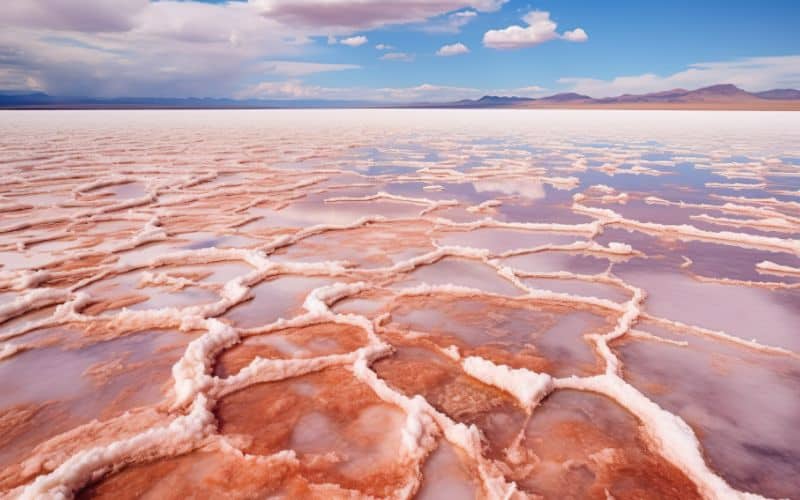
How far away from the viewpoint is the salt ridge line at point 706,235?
4125 mm

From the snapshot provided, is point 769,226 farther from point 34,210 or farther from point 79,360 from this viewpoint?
point 34,210

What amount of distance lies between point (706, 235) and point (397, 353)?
3741mm

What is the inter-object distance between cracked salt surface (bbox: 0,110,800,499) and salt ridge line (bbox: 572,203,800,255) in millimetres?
30

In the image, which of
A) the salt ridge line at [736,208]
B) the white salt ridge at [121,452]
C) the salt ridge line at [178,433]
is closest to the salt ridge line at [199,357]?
the salt ridge line at [178,433]

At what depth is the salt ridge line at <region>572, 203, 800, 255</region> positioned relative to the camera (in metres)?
4.12

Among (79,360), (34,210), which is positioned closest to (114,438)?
(79,360)

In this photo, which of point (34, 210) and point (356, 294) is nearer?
point (356, 294)

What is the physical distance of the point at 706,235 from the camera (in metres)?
4.42

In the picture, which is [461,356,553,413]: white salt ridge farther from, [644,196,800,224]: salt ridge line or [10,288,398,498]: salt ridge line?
[644,196,800,224]: salt ridge line

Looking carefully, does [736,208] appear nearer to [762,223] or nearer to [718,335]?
[762,223]

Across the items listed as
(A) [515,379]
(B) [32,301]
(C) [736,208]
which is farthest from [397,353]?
(C) [736,208]

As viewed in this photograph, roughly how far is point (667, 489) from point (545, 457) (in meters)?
0.37

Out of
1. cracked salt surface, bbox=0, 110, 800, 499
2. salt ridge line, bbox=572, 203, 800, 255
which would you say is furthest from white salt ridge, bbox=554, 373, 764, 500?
salt ridge line, bbox=572, 203, 800, 255

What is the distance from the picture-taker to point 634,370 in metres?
2.12
